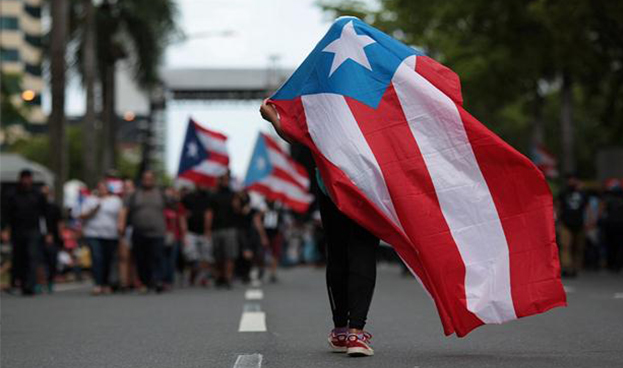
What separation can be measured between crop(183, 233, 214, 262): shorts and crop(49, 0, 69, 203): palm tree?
6.62 m

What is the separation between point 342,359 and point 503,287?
3.59 feet

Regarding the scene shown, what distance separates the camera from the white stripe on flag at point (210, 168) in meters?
24.0

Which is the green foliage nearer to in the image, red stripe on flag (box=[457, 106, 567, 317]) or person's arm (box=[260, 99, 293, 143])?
person's arm (box=[260, 99, 293, 143])

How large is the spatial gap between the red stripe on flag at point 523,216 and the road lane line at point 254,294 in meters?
8.69

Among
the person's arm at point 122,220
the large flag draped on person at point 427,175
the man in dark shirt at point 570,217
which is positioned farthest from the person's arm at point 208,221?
the large flag draped on person at point 427,175

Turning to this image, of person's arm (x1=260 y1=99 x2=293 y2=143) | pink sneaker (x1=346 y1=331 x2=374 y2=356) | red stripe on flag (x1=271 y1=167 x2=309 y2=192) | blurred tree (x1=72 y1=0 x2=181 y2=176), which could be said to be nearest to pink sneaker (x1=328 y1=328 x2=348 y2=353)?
pink sneaker (x1=346 y1=331 x2=374 y2=356)

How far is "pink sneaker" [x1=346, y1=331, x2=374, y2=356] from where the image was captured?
8755 millimetres

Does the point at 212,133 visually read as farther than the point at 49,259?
Yes

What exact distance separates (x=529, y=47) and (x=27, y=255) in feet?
45.6

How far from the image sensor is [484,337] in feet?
35.0

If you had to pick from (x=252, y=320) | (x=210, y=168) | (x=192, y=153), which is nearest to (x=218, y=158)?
A: (x=210, y=168)

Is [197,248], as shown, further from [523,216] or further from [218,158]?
[523,216]

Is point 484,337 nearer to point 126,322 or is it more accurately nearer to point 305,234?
point 126,322

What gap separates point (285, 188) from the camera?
26.7m
